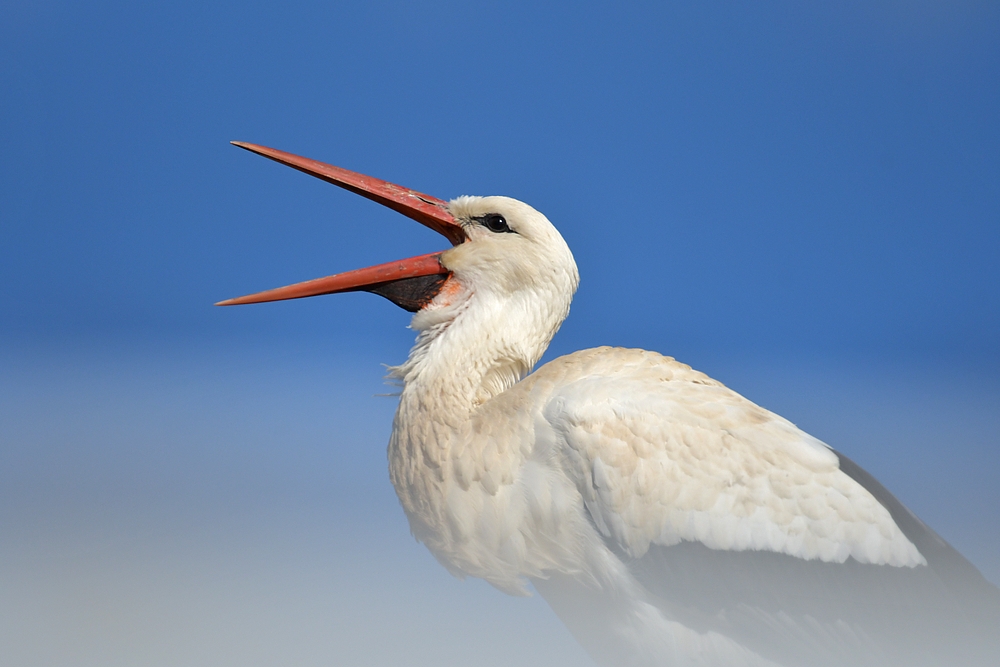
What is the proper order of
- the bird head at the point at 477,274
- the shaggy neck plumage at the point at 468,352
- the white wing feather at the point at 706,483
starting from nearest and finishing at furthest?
the white wing feather at the point at 706,483 → the shaggy neck plumage at the point at 468,352 → the bird head at the point at 477,274

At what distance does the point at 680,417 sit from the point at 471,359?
525mm

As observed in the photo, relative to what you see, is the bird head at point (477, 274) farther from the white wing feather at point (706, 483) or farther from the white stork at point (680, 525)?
the white wing feather at point (706, 483)

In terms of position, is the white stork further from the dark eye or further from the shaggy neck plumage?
the dark eye

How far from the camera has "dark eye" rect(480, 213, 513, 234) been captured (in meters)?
1.99

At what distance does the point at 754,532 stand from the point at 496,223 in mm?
995

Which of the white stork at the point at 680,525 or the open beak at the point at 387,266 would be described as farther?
the open beak at the point at 387,266

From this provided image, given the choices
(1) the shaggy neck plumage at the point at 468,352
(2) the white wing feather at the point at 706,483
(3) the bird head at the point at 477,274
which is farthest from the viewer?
(3) the bird head at the point at 477,274

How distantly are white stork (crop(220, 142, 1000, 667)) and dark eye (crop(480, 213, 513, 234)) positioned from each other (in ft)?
1.36

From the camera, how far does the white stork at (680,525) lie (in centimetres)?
160

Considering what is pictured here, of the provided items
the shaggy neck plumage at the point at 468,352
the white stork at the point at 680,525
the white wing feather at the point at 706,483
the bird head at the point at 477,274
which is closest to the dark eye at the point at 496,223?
the bird head at the point at 477,274

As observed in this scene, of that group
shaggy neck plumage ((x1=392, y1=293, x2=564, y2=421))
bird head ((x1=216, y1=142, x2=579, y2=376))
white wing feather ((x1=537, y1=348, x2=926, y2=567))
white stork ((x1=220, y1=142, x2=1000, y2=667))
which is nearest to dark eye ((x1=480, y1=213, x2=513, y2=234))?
bird head ((x1=216, y1=142, x2=579, y2=376))

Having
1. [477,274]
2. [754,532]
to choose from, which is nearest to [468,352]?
[477,274]

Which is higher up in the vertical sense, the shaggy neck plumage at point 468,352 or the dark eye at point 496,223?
the dark eye at point 496,223

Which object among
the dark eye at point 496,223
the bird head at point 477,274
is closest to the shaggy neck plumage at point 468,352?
the bird head at point 477,274
